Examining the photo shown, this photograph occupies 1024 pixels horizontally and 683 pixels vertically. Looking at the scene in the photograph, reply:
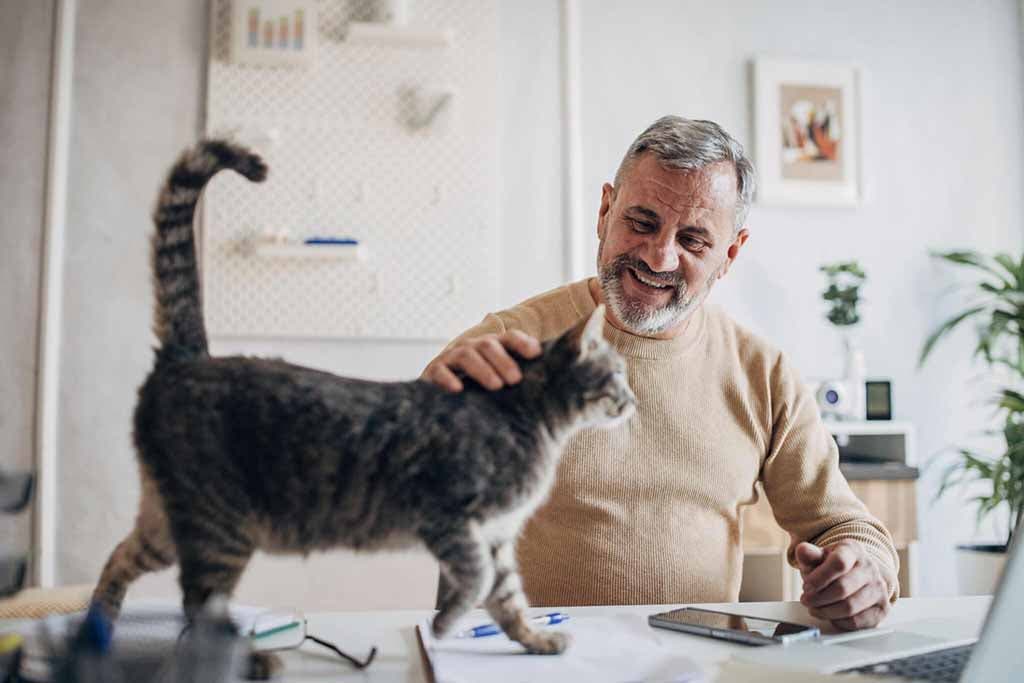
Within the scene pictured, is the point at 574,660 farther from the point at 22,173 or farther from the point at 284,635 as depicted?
the point at 22,173

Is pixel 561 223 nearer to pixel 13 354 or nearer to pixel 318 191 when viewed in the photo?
pixel 318 191

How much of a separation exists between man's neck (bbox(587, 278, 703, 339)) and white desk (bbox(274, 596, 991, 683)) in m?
0.38

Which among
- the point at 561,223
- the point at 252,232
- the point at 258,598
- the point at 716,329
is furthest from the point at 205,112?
the point at 716,329

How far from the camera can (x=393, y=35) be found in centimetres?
258

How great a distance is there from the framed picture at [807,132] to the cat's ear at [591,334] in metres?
2.33

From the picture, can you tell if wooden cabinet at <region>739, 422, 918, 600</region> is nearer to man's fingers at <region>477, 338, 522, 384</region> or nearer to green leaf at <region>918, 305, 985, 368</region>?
green leaf at <region>918, 305, 985, 368</region>

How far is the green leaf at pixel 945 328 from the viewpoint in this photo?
278cm

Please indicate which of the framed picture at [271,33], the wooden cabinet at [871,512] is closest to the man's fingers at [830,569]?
the wooden cabinet at [871,512]

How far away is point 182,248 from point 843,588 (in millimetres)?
825

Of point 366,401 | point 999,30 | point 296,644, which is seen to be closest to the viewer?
point 366,401

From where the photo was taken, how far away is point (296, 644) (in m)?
0.88

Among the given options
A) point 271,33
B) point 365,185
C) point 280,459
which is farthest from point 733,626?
point 271,33

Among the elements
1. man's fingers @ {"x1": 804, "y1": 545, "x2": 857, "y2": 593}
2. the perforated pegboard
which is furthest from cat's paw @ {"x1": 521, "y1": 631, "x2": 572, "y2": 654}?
the perforated pegboard

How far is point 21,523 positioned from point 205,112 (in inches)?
50.0
